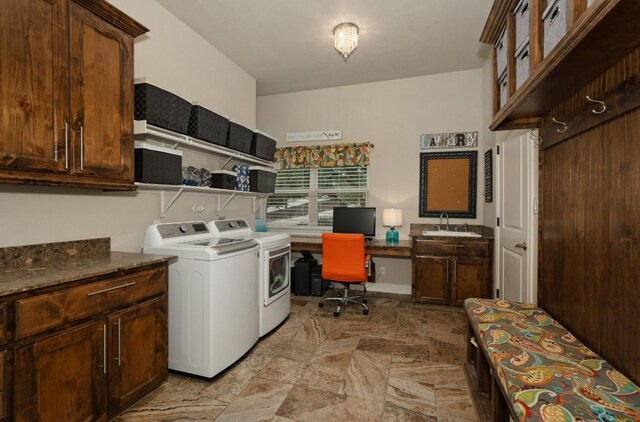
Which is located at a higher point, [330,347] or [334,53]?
[334,53]

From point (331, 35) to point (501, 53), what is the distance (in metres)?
1.76

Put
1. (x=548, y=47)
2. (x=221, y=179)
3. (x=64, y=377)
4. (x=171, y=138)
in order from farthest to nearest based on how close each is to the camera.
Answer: (x=221, y=179) → (x=171, y=138) → (x=64, y=377) → (x=548, y=47)

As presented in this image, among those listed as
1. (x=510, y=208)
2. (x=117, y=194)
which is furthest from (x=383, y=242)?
(x=117, y=194)

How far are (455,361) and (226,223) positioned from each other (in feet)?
7.91

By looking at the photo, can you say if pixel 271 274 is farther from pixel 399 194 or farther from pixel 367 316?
pixel 399 194

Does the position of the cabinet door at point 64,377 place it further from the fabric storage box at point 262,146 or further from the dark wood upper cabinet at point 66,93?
the fabric storage box at point 262,146

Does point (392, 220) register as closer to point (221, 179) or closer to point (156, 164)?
point (221, 179)

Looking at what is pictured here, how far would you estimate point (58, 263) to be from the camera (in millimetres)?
1788

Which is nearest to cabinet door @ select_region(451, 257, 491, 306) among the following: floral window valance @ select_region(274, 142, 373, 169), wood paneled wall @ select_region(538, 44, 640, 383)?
wood paneled wall @ select_region(538, 44, 640, 383)

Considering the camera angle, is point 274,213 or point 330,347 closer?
point 330,347

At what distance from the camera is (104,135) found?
190cm

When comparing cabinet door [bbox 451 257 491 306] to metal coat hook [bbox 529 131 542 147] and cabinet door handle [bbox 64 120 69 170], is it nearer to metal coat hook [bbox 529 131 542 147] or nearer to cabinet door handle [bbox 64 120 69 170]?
metal coat hook [bbox 529 131 542 147]

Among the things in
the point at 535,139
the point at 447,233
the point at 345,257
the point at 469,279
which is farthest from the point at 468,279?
the point at 535,139

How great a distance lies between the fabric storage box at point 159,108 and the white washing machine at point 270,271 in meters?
A: 1.02
